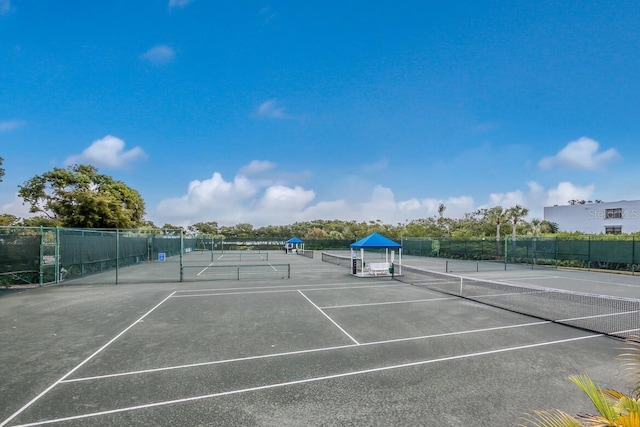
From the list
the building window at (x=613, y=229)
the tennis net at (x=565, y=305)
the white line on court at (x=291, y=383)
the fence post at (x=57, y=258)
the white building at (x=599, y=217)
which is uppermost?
the white building at (x=599, y=217)

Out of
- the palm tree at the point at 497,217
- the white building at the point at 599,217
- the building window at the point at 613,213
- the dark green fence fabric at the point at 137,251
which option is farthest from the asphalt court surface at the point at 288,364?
the building window at the point at 613,213


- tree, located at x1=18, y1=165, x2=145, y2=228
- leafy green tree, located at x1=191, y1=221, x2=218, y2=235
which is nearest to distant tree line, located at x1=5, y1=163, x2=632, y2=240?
tree, located at x1=18, y1=165, x2=145, y2=228

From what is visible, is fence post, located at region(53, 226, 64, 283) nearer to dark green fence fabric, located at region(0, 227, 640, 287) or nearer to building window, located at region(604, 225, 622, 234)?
dark green fence fabric, located at region(0, 227, 640, 287)

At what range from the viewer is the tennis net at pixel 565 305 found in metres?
10.1

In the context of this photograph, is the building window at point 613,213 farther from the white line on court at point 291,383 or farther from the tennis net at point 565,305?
the white line on court at point 291,383

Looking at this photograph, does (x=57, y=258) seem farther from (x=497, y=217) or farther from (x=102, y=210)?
(x=497, y=217)

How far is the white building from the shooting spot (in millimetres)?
53938

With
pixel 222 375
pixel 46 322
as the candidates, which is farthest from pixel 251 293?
pixel 222 375

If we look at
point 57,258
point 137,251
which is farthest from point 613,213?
point 57,258

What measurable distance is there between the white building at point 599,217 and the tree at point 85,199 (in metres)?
74.1

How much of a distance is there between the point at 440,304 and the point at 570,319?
4169 millimetres

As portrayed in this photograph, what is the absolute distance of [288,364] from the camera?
7.08m

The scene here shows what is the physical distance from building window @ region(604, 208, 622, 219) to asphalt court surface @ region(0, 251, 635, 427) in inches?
2422

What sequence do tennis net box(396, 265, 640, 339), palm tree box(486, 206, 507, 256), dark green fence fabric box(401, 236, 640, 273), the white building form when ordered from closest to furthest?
tennis net box(396, 265, 640, 339) → dark green fence fabric box(401, 236, 640, 273) → palm tree box(486, 206, 507, 256) → the white building
